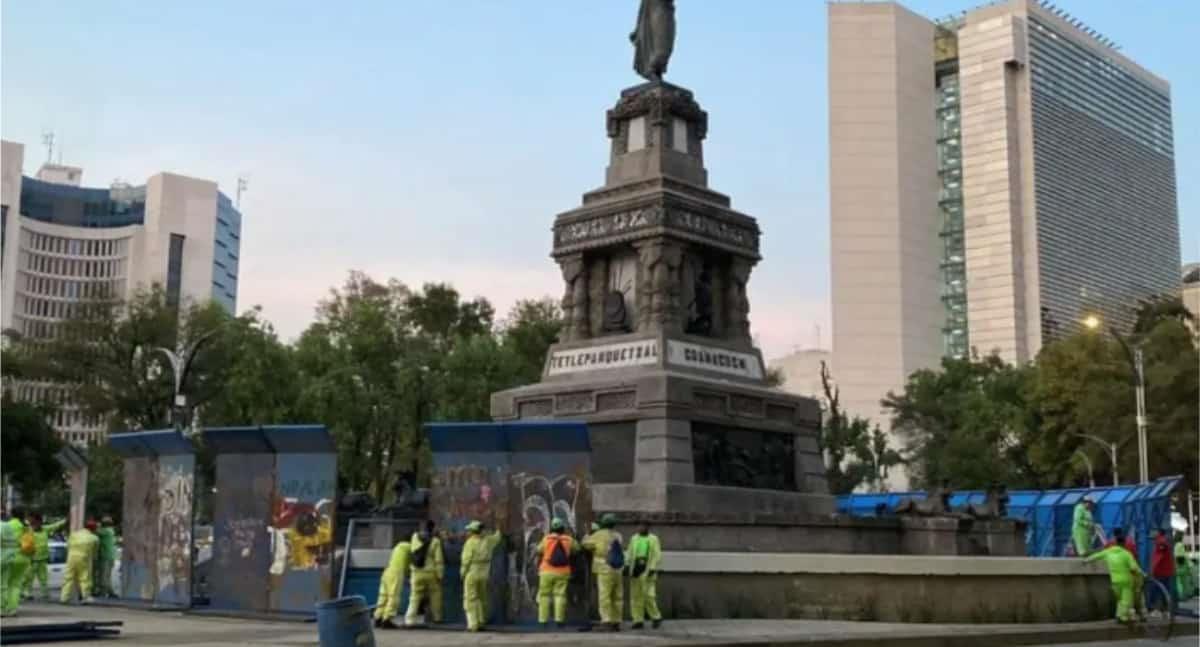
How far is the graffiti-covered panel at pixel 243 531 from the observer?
55.9ft

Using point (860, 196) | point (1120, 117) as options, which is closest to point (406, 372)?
point (860, 196)

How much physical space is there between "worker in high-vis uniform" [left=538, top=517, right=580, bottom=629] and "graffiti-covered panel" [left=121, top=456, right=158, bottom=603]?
23.3 ft

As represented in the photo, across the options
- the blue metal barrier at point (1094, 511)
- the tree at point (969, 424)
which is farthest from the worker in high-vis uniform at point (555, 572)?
the tree at point (969, 424)

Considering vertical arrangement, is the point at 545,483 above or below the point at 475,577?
above

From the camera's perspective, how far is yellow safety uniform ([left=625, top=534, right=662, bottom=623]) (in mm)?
15250

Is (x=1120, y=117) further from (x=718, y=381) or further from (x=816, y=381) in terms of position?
(x=718, y=381)

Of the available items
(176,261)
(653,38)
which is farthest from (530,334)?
(176,261)

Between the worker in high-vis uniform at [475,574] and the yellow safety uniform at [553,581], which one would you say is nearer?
the yellow safety uniform at [553,581]

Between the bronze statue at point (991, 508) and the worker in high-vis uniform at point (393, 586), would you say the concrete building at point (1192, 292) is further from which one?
the worker in high-vis uniform at point (393, 586)

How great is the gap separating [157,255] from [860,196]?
80.0 metres

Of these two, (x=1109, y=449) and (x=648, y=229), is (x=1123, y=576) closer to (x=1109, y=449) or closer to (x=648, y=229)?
(x=648, y=229)

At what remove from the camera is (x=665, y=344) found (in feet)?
71.4

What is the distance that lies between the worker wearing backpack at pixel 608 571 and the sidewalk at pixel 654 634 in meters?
0.33

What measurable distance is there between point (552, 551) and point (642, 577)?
3.77ft
